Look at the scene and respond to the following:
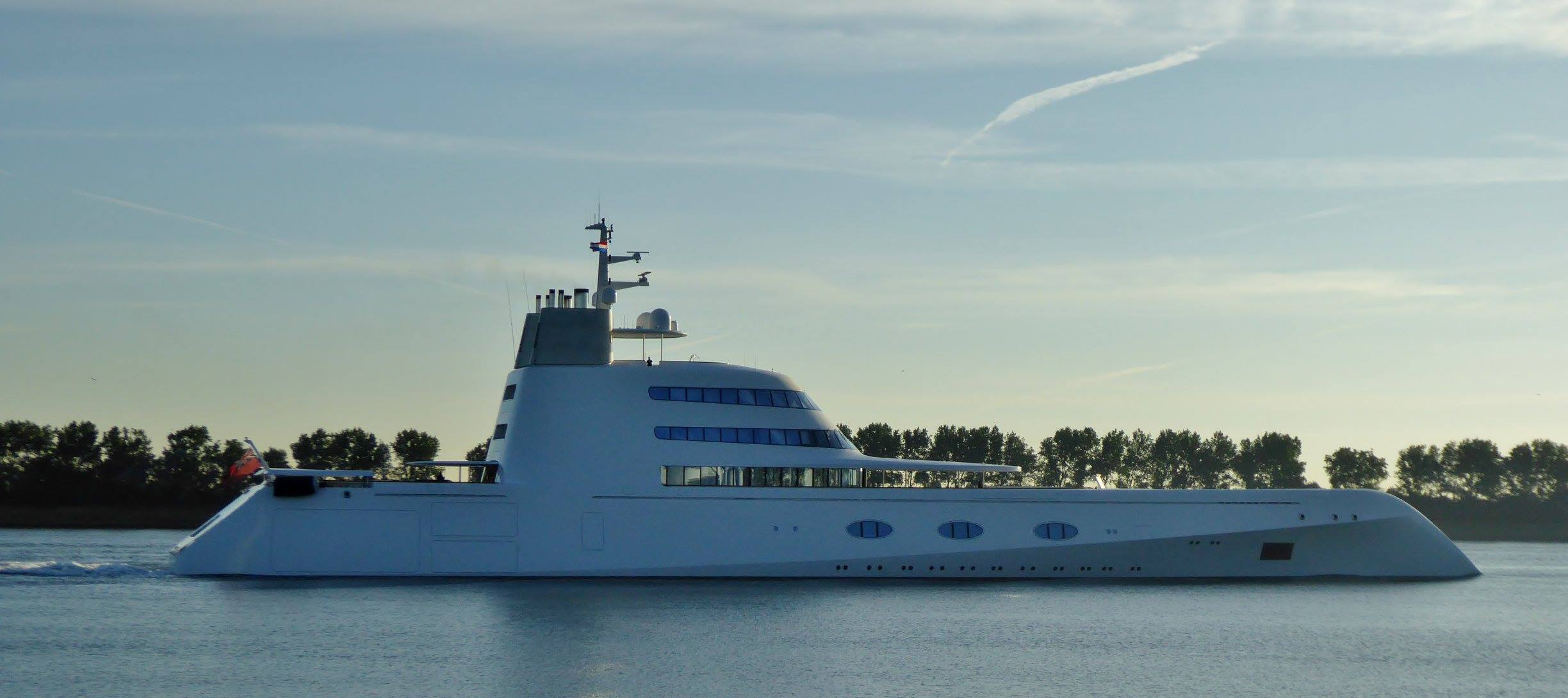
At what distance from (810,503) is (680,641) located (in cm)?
933

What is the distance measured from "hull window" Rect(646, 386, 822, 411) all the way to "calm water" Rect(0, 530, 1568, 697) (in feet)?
14.9

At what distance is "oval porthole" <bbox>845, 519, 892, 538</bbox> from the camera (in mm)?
36844

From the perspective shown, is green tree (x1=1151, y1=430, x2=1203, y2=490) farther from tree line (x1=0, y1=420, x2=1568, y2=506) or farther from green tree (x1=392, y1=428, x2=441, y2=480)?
green tree (x1=392, y1=428, x2=441, y2=480)

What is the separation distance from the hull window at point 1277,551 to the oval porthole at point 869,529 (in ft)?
32.0

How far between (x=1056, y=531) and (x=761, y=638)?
11041 millimetres

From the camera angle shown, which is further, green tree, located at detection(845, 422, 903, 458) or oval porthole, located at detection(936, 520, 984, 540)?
green tree, located at detection(845, 422, 903, 458)

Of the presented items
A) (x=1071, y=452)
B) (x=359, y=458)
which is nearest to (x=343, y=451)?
(x=359, y=458)

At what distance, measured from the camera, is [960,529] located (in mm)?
37094

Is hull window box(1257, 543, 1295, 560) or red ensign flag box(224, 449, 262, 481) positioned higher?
red ensign flag box(224, 449, 262, 481)

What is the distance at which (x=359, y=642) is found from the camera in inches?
1099

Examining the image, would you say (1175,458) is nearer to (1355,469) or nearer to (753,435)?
(1355,469)

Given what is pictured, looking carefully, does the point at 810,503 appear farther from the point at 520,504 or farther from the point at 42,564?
the point at 42,564

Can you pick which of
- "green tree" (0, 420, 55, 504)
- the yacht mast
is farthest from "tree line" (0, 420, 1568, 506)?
the yacht mast

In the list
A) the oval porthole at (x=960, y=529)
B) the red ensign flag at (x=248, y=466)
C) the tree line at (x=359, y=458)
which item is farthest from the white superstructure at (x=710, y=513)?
the tree line at (x=359, y=458)
